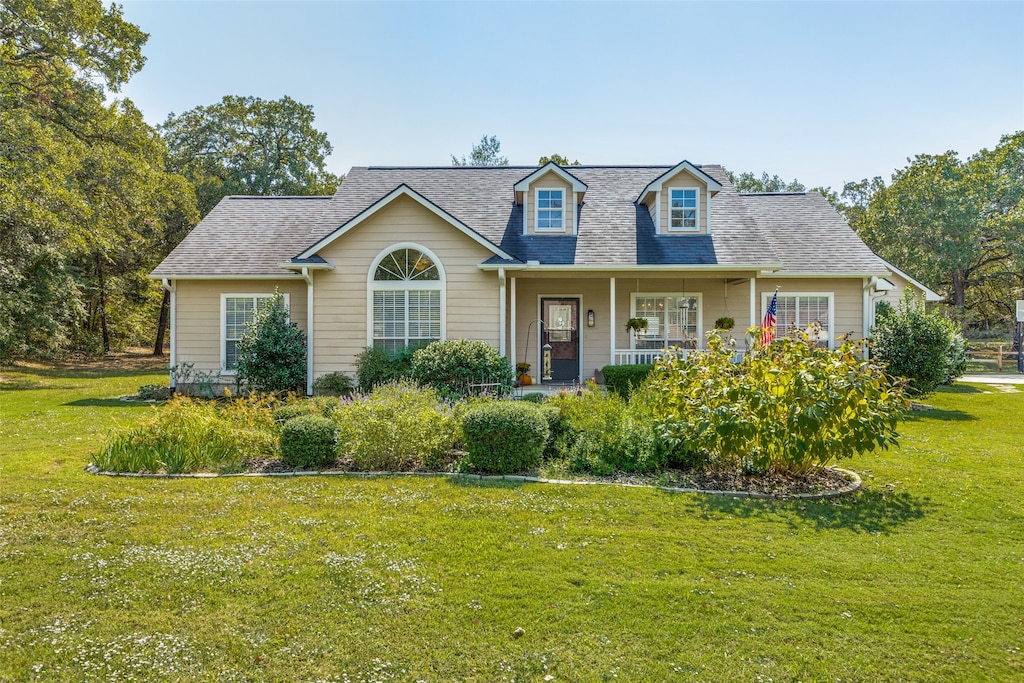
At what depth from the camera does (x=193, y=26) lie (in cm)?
1091

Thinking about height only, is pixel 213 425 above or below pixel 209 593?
above

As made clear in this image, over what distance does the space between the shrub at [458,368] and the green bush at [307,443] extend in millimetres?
3954

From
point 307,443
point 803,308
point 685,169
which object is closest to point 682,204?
point 685,169

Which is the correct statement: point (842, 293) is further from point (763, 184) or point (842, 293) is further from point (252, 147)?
point (763, 184)

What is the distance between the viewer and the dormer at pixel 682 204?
14750 millimetres

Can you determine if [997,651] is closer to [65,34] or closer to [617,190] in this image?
[617,190]

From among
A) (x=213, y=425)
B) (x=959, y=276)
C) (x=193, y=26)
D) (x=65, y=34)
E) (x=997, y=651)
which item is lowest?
(x=997, y=651)

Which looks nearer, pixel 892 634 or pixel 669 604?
pixel 892 634

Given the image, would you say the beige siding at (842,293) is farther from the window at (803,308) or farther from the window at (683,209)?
the window at (683,209)

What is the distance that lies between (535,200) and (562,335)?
3702mm

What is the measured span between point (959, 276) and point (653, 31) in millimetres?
33984

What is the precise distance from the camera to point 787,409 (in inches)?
253

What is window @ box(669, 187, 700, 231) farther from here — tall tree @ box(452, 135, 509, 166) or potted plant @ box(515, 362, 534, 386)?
tall tree @ box(452, 135, 509, 166)

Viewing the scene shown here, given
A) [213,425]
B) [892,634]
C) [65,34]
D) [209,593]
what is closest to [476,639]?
[209,593]
